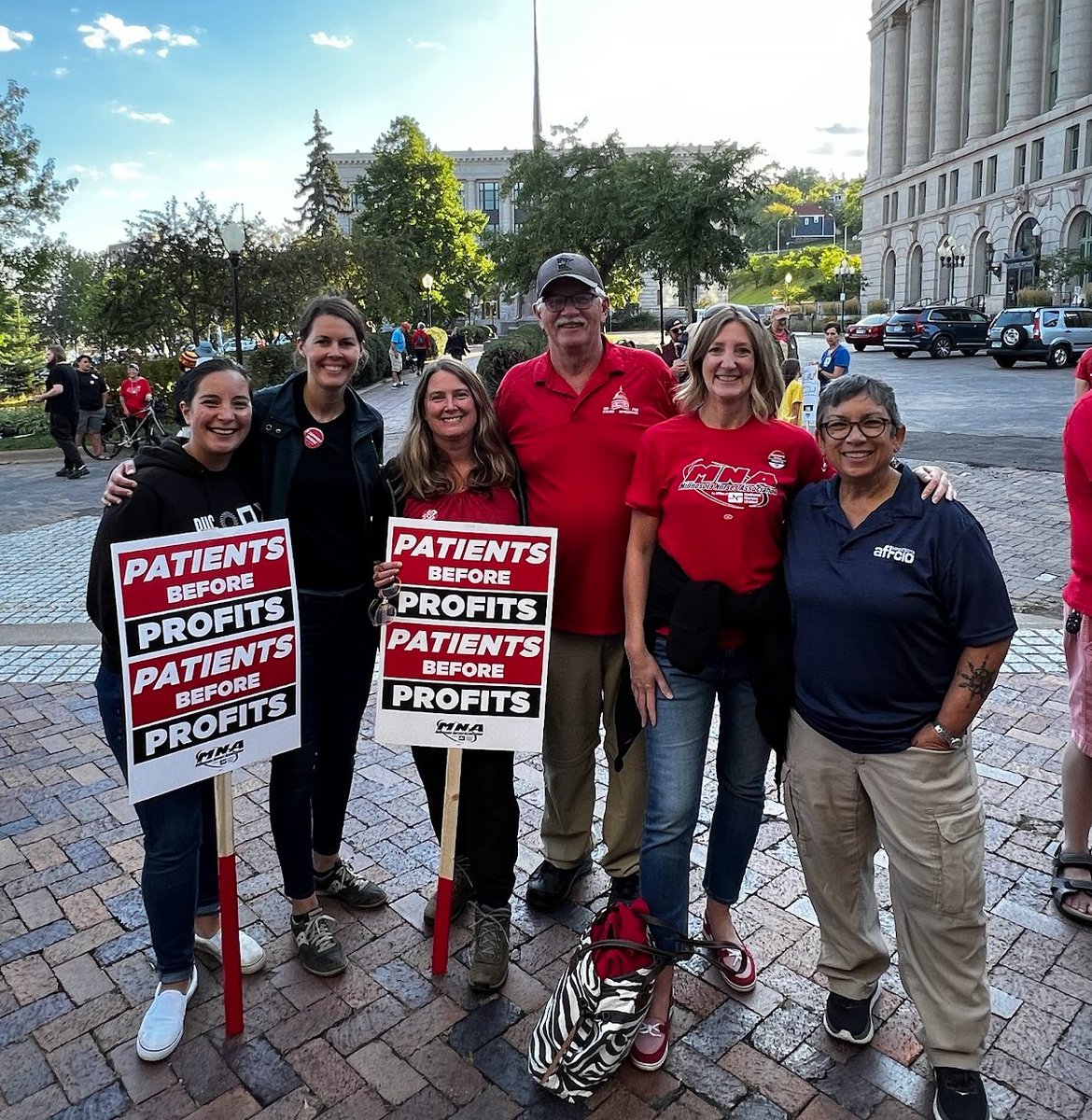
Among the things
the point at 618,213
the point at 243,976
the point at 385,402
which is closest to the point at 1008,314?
the point at 618,213

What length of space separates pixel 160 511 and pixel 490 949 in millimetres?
1834

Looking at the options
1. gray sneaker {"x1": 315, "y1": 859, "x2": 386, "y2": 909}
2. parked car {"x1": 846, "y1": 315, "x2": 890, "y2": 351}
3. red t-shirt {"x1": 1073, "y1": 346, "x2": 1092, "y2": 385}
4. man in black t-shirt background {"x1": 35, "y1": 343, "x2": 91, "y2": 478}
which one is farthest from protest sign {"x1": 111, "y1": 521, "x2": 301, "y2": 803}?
parked car {"x1": 846, "y1": 315, "x2": 890, "y2": 351}

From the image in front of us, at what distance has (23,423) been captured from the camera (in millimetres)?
21016

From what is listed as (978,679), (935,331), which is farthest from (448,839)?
(935,331)

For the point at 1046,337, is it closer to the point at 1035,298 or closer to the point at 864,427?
the point at 1035,298

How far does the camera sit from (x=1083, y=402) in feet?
11.1

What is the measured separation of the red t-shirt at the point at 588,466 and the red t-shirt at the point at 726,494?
0.98 ft

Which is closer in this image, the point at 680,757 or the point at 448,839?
the point at 680,757

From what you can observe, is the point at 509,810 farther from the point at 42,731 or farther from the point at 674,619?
the point at 42,731

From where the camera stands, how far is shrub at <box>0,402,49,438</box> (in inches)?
810

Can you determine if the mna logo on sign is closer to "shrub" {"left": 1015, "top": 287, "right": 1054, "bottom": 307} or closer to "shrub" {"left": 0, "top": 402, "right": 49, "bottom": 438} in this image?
"shrub" {"left": 0, "top": 402, "right": 49, "bottom": 438}

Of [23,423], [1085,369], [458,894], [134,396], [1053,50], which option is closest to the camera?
[458,894]

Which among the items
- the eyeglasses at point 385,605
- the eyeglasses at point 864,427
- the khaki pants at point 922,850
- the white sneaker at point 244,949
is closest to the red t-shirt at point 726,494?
the eyeglasses at point 864,427

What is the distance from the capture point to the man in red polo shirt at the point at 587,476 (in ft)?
10.4
